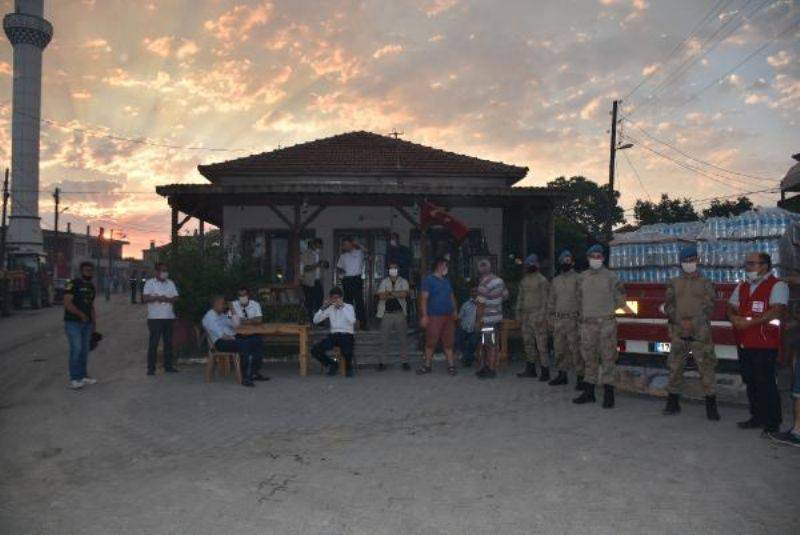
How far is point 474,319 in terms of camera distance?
1009 centimetres

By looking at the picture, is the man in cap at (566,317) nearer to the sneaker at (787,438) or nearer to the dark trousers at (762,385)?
the dark trousers at (762,385)

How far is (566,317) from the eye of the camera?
774 cm

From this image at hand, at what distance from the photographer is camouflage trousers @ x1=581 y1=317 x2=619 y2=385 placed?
22.7 feet

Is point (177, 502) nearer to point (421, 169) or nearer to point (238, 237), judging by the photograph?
point (238, 237)

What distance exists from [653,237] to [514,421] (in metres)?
3.91

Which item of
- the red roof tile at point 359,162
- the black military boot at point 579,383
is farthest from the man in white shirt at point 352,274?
the red roof tile at point 359,162

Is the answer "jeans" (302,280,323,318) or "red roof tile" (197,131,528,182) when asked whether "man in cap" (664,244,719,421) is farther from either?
"red roof tile" (197,131,528,182)

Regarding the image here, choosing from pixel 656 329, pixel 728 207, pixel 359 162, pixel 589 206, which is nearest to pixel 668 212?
pixel 728 207

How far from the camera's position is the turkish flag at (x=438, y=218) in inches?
502

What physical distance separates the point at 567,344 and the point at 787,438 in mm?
2885

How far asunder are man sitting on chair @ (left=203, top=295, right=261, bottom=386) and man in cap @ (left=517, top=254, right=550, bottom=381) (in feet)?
13.5

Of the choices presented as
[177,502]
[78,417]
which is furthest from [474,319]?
[177,502]

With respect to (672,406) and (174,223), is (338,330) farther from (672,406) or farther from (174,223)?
(174,223)

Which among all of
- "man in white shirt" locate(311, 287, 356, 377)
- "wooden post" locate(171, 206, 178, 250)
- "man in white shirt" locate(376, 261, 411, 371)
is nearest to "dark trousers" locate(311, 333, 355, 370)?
"man in white shirt" locate(311, 287, 356, 377)
